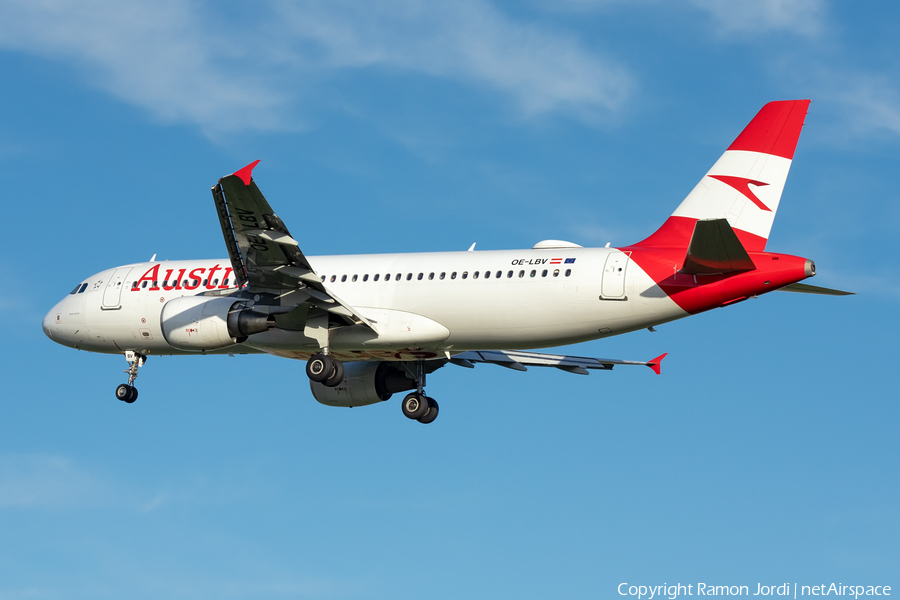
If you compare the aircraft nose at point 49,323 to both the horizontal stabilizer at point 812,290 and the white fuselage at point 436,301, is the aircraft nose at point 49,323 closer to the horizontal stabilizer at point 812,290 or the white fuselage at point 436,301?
the white fuselage at point 436,301

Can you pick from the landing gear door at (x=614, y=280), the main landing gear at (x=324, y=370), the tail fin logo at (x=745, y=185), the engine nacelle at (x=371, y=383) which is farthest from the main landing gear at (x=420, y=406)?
the tail fin logo at (x=745, y=185)

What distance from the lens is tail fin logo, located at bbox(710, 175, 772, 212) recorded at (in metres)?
26.2

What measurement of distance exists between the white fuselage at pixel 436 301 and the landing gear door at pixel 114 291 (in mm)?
33

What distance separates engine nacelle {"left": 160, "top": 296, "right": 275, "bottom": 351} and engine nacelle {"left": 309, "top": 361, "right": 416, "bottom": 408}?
5674 mm

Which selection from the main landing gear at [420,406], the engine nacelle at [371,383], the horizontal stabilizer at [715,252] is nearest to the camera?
the horizontal stabilizer at [715,252]

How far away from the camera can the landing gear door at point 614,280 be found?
2572 centimetres

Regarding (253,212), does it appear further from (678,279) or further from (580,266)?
(678,279)

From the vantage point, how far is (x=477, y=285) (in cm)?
2731

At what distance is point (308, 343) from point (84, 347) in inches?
306

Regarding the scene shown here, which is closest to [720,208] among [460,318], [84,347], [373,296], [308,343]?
[460,318]

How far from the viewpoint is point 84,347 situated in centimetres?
3225

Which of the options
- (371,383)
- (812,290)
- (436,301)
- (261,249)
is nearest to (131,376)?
(371,383)

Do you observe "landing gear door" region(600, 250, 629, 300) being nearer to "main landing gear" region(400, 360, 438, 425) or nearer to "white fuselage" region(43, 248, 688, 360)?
"white fuselage" region(43, 248, 688, 360)

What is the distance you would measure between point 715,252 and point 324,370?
10.0 metres
